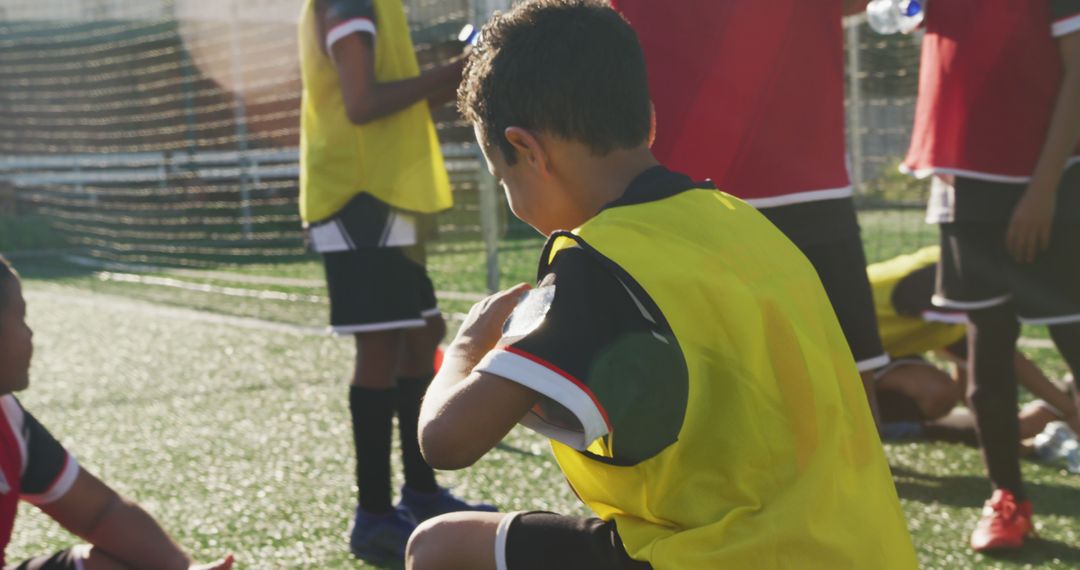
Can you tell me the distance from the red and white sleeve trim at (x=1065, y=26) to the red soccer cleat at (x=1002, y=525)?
1.06 meters

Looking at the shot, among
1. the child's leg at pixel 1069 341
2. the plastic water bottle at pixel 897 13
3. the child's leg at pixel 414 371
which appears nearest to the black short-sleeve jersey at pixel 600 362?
the plastic water bottle at pixel 897 13

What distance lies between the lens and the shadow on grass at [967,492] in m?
3.16

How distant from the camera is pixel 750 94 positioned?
252 cm

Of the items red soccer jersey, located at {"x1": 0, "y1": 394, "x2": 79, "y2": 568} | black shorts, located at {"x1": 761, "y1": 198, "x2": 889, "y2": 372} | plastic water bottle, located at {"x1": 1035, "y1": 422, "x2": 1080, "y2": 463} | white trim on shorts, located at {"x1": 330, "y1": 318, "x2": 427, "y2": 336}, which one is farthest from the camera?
plastic water bottle, located at {"x1": 1035, "y1": 422, "x2": 1080, "y2": 463}

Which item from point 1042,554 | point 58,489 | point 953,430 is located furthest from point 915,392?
point 58,489

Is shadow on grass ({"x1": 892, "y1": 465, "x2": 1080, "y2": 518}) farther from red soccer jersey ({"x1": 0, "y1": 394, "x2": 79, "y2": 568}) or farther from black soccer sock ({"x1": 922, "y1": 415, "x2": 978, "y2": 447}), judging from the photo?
red soccer jersey ({"x1": 0, "y1": 394, "x2": 79, "y2": 568})

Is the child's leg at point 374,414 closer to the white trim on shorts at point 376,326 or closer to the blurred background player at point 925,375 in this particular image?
the white trim on shorts at point 376,326

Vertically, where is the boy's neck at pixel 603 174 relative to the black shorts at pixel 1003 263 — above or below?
above

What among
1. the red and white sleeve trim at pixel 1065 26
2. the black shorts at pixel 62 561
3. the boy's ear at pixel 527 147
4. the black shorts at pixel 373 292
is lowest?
the black shorts at pixel 62 561

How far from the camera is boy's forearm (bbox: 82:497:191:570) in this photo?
2.37 m

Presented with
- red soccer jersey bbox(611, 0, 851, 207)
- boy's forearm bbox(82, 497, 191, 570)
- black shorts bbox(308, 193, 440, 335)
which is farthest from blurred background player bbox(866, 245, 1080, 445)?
boy's forearm bbox(82, 497, 191, 570)

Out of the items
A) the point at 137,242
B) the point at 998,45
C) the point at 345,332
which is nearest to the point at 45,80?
the point at 137,242

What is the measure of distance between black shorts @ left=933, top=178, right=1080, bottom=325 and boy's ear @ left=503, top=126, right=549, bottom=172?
163 centimetres

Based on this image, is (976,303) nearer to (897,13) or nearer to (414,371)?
(897,13)
